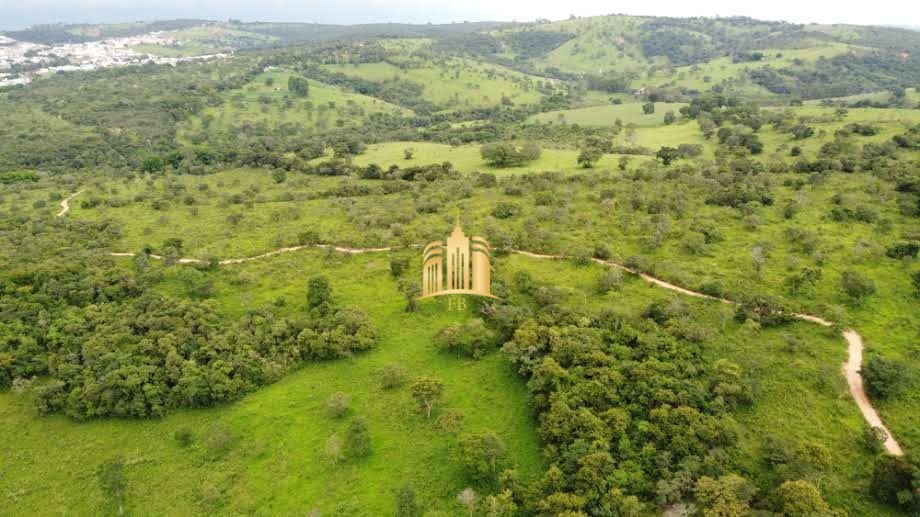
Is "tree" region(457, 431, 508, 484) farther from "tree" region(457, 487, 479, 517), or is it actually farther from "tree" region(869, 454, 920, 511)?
"tree" region(869, 454, 920, 511)

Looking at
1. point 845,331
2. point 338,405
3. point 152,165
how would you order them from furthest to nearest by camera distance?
point 152,165 → point 845,331 → point 338,405

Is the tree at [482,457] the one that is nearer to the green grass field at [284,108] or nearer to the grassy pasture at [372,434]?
the grassy pasture at [372,434]

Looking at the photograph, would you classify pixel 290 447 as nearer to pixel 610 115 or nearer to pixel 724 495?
pixel 724 495

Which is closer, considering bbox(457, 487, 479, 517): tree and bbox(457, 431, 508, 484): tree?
bbox(457, 487, 479, 517): tree

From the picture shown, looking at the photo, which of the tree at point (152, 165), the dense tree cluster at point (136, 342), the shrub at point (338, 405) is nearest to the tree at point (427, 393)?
the shrub at point (338, 405)

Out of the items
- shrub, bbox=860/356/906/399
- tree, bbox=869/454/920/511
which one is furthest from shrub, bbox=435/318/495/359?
shrub, bbox=860/356/906/399

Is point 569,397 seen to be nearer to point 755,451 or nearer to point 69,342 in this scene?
point 755,451
